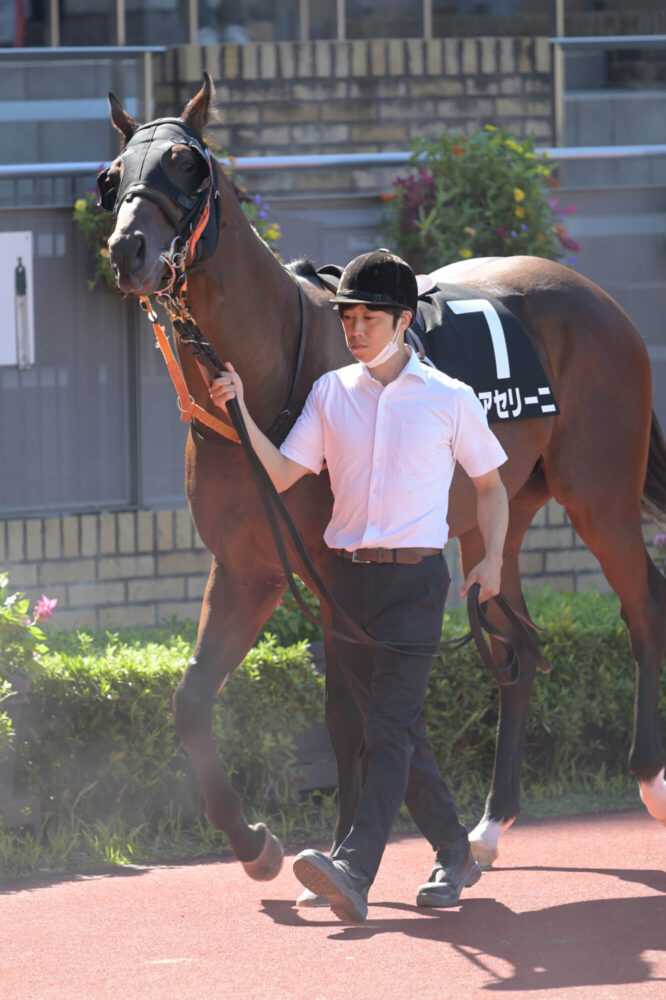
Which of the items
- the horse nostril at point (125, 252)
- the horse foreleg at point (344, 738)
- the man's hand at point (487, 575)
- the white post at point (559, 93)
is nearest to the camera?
the horse nostril at point (125, 252)

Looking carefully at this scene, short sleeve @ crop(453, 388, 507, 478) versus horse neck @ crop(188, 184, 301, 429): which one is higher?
horse neck @ crop(188, 184, 301, 429)

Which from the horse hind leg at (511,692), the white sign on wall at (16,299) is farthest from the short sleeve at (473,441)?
the white sign on wall at (16,299)

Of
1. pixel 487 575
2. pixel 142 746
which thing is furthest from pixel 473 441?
pixel 142 746

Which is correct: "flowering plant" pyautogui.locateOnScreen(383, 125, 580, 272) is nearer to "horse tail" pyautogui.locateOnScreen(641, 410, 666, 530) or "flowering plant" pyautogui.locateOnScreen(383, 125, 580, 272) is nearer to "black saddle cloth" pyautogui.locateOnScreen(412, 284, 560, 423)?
"horse tail" pyautogui.locateOnScreen(641, 410, 666, 530)

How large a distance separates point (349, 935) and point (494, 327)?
2017 mm

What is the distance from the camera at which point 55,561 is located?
7.23m

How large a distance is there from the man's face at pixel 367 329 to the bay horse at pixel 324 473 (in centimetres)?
36

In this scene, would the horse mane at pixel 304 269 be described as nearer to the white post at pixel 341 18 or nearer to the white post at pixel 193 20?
the white post at pixel 193 20

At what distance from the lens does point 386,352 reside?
4031 mm

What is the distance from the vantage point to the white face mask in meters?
4.02

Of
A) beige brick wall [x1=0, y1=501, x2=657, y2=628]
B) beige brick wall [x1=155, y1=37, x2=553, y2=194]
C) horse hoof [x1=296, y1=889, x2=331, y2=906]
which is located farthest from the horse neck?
beige brick wall [x1=155, y1=37, x2=553, y2=194]

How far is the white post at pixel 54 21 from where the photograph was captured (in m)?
10.6

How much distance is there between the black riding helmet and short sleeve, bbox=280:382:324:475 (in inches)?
13.0

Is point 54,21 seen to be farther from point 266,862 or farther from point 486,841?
point 266,862
